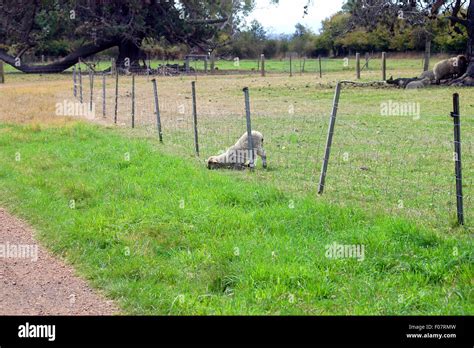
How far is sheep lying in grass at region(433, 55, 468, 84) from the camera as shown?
3102 cm

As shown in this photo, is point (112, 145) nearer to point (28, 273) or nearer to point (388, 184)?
point (388, 184)

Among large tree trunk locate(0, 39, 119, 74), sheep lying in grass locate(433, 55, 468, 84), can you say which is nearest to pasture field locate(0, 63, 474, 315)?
sheep lying in grass locate(433, 55, 468, 84)

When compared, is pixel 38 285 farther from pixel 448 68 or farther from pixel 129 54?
pixel 129 54

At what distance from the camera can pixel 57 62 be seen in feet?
158

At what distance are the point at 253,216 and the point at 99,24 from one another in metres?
39.8

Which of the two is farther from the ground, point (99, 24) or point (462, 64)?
point (99, 24)

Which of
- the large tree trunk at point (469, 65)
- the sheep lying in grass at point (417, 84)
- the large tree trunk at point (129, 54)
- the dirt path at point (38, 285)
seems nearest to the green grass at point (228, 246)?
the dirt path at point (38, 285)

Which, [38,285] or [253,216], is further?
[253,216]

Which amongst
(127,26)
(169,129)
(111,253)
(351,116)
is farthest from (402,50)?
(111,253)

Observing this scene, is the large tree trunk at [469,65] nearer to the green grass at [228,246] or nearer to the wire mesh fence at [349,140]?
the wire mesh fence at [349,140]

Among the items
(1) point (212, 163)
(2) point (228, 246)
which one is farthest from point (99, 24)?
(2) point (228, 246)

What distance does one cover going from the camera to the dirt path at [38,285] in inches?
226

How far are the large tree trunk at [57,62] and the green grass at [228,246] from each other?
3793 centimetres
